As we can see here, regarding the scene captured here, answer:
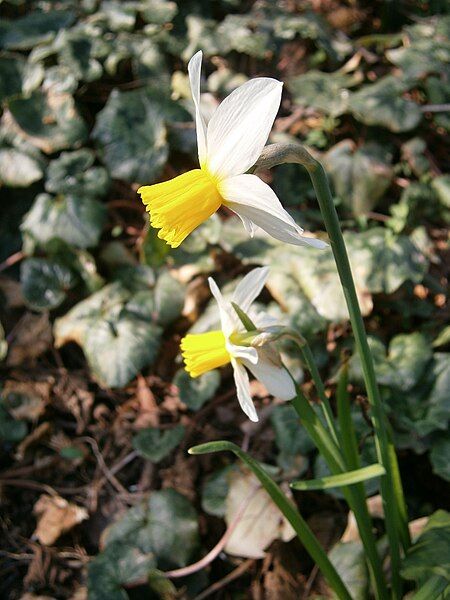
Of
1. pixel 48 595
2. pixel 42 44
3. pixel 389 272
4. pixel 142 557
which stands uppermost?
pixel 42 44

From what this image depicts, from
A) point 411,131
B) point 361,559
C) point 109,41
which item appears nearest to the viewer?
point 361,559

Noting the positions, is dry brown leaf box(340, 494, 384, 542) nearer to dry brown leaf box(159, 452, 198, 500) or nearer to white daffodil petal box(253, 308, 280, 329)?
dry brown leaf box(159, 452, 198, 500)

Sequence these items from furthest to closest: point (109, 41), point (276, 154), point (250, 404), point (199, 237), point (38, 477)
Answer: point (109, 41) < point (199, 237) < point (38, 477) < point (250, 404) < point (276, 154)

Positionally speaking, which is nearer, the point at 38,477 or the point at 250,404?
the point at 250,404

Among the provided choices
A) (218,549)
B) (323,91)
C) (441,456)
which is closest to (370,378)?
(441,456)

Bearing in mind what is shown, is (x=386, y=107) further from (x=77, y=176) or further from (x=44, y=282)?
(x=44, y=282)

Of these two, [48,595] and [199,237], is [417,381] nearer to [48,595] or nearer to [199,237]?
[199,237]

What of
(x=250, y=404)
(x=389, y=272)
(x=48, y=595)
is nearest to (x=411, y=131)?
(x=389, y=272)

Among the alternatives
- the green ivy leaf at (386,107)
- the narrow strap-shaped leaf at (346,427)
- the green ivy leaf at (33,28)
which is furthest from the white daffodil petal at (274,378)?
the green ivy leaf at (33,28)
